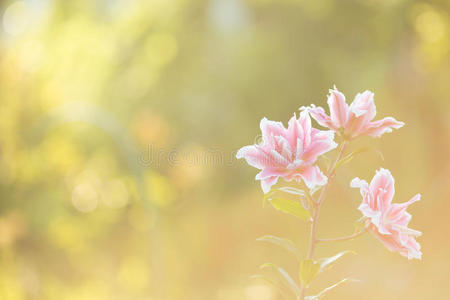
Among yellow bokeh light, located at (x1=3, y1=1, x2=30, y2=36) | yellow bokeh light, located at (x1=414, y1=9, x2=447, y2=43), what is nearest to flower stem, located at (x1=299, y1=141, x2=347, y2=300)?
yellow bokeh light, located at (x1=414, y1=9, x2=447, y2=43)

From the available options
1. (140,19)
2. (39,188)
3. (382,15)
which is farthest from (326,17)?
(39,188)

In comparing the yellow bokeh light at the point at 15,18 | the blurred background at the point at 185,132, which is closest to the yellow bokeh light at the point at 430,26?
the blurred background at the point at 185,132

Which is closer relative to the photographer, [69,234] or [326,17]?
[326,17]

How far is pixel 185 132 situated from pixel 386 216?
147 centimetres

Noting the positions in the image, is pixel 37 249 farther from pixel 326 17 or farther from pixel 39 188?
pixel 326 17

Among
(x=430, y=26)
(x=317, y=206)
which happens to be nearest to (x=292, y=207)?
(x=317, y=206)

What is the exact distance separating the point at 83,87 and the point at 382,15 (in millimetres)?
1169

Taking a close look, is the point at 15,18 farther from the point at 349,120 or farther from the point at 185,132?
the point at 349,120

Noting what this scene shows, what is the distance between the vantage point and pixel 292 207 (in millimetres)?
404

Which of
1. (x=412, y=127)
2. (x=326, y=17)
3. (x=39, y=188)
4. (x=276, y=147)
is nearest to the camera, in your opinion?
(x=276, y=147)

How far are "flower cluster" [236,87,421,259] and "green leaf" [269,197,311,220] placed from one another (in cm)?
2

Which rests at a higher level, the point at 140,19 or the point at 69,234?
the point at 140,19

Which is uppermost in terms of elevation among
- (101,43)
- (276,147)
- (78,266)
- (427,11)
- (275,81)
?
(101,43)

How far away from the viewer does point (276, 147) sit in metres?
0.40
